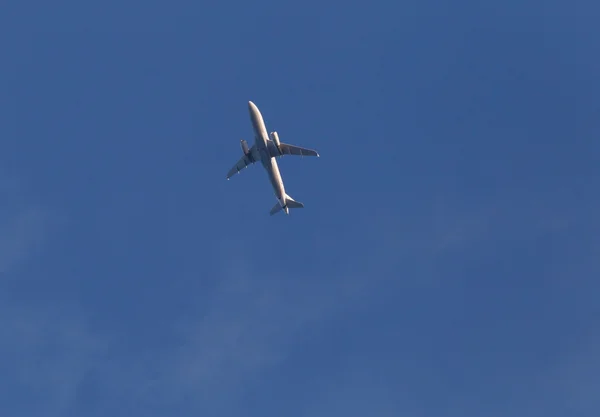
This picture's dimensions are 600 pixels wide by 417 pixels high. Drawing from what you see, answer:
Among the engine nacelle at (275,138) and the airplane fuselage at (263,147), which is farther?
the engine nacelle at (275,138)

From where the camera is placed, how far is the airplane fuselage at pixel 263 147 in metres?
191

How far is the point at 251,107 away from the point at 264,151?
10.0 meters

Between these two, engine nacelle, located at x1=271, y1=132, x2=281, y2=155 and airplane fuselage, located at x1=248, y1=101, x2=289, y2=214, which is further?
engine nacelle, located at x1=271, y1=132, x2=281, y2=155

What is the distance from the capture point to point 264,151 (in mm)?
195375

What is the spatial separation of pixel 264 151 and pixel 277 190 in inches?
373

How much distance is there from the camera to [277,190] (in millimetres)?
199875

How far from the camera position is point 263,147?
19450cm

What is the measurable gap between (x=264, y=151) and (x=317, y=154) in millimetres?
11780

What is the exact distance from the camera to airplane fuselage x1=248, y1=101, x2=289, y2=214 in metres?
191

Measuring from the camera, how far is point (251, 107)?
7510 inches

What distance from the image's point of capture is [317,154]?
655 feet

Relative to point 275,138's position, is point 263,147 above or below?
below

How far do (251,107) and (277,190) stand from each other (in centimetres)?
1950
